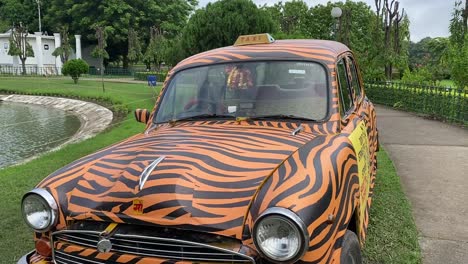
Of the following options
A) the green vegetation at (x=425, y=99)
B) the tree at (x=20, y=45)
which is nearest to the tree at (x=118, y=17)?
the tree at (x=20, y=45)

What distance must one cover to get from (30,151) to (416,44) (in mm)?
89498

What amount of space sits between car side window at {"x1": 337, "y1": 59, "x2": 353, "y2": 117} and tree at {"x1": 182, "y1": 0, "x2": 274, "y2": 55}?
11902 millimetres

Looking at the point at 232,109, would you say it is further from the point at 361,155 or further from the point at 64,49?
the point at 64,49

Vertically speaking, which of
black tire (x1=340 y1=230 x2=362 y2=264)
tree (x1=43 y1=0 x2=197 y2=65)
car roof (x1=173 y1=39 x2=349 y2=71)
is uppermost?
tree (x1=43 y1=0 x2=197 y2=65)

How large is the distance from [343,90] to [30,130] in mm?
13939

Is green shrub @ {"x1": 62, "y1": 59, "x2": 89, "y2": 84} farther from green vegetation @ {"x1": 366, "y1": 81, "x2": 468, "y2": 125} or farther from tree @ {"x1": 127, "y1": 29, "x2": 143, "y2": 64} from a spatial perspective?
green vegetation @ {"x1": 366, "y1": 81, "x2": 468, "y2": 125}

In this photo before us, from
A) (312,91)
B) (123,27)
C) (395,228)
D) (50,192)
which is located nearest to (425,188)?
(395,228)

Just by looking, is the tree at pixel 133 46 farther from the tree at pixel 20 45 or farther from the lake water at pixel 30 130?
the lake water at pixel 30 130

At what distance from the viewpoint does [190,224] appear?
251cm

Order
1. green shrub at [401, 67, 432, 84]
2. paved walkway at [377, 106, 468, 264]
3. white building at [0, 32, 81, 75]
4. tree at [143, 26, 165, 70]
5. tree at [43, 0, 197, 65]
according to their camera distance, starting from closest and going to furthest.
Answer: paved walkway at [377, 106, 468, 264]
green shrub at [401, 67, 432, 84]
tree at [143, 26, 165, 70]
tree at [43, 0, 197, 65]
white building at [0, 32, 81, 75]

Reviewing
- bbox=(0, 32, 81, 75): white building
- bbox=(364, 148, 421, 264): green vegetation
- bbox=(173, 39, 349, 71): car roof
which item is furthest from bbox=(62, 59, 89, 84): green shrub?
bbox=(173, 39, 349, 71): car roof

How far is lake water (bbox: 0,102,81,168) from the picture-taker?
1188 centimetres

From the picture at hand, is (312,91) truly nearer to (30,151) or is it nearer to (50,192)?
(50,192)

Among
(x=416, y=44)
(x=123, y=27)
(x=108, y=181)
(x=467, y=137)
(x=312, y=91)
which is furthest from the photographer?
(x=416, y=44)
